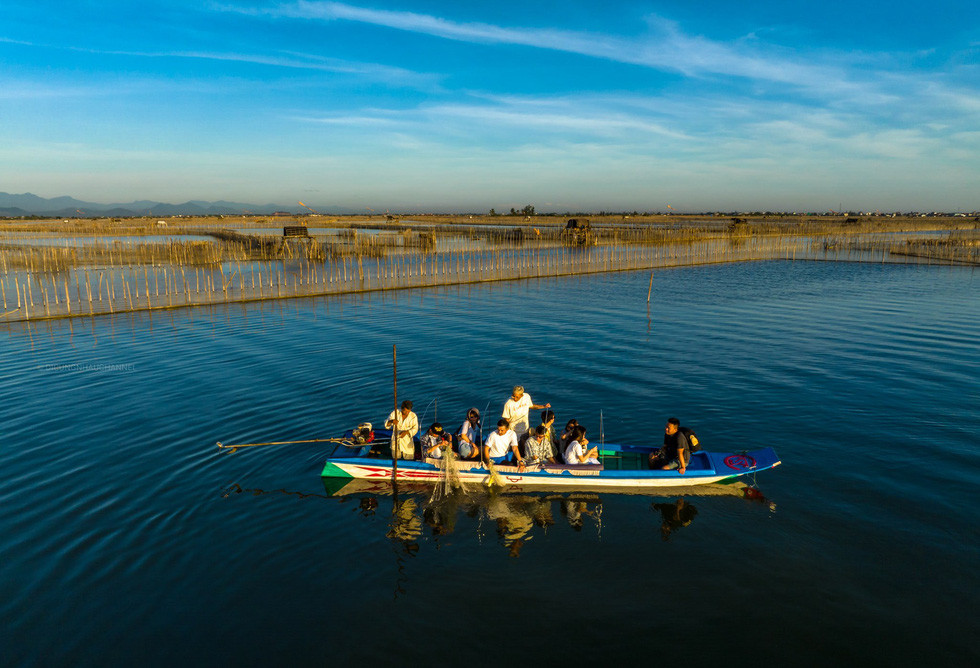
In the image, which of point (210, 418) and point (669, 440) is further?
point (210, 418)

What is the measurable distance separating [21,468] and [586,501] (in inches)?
637

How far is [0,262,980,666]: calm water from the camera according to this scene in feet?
32.1

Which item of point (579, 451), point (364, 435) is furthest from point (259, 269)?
point (579, 451)

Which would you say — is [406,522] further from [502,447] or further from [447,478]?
[502,447]

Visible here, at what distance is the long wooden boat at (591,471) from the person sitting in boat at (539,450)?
291 millimetres

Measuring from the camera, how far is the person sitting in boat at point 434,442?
15.1 m

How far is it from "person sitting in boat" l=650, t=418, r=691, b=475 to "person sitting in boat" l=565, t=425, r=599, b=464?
65.2 inches

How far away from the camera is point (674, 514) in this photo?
13.9 metres

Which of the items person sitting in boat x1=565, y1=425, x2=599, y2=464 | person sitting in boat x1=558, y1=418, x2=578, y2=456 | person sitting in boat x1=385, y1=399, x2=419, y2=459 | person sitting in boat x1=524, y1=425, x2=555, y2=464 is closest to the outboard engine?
person sitting in boat x1=385, y1=399, x2=419, y2=459

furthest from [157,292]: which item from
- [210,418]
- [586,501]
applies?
[586,501]

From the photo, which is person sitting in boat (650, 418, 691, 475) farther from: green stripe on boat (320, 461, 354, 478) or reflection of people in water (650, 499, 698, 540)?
green stripe on boat (320, 461, 354, 478)

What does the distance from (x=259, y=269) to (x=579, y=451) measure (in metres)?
52.2

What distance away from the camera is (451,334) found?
33.1 m

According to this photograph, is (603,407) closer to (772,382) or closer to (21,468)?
(772,382)
